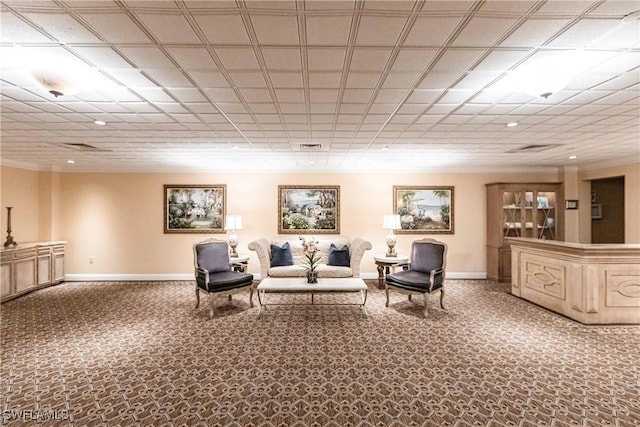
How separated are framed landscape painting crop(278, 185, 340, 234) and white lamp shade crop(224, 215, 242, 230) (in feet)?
3.25

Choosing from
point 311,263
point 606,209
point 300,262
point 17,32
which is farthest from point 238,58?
point 606,209

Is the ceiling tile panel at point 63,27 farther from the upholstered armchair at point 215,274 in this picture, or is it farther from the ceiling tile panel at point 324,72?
the upholstered armchair at point 215,274

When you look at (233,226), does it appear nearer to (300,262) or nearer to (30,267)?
(300,262)

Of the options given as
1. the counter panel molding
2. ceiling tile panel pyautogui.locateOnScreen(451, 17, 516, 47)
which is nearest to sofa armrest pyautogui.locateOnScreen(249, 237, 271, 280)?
the counter panel molding

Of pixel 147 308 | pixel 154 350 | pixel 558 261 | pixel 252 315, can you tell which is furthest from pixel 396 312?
pixel 147 308

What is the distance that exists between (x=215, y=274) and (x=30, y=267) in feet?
13.0

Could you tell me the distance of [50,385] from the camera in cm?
268

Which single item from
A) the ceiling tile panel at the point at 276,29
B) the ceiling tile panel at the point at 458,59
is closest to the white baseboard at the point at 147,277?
the ceiling tile panel at the point at 458,59

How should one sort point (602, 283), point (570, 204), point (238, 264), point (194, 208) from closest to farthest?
point (602, 283), point (238, 264), point (570, 204), point (194, 208)

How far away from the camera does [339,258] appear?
5.90 m

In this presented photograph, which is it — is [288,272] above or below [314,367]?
above

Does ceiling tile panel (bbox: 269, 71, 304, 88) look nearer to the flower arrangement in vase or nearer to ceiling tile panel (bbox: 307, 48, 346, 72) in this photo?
ceiling tile panel (bbox: 307, 48, 346, 72)

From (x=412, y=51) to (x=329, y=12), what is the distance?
0.69 metres

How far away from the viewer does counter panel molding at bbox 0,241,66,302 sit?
17.2ft
